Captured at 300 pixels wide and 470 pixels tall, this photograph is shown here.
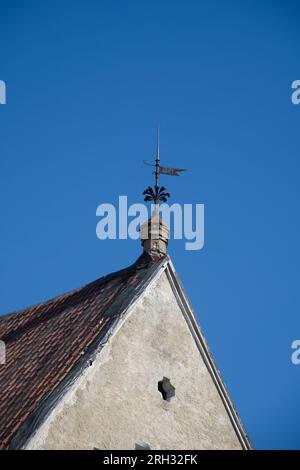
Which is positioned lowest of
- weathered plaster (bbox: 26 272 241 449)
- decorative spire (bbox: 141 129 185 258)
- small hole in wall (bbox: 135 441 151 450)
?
small hole in wall (bbox: 135 441 151 450)

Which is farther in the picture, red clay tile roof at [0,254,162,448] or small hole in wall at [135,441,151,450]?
small hole in wall at [135,441,151,450]

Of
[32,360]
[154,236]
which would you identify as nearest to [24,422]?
[32,360]

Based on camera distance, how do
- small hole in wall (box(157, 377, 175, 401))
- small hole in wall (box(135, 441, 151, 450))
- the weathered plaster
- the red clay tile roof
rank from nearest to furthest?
the weathered plaster, the red clay tile roof, small hole in wall (box(135, 441, 151, 450)), small hole in wall (box(157, 377, 175, 401))

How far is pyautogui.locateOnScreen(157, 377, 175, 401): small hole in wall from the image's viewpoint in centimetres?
1744

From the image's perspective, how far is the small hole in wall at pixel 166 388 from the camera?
57.2ft

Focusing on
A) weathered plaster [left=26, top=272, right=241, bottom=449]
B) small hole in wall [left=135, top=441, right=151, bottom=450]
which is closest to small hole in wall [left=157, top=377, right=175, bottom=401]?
weathered plaster [left=26, top=272, right=241, bottom=449]

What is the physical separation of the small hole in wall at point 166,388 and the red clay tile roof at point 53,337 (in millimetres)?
1345

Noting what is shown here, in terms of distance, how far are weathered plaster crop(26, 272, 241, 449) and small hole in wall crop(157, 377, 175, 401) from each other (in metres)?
0.10

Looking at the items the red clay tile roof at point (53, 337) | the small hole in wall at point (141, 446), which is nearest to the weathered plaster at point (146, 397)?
the small hole in wall at point (141, 446)

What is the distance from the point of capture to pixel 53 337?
18.1 m

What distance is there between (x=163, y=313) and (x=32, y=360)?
2.35 m

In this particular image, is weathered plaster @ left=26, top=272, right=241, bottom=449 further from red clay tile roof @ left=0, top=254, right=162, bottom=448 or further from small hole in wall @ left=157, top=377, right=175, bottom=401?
red clay tile roof @ left=0, top=254, right=162, bottom=448

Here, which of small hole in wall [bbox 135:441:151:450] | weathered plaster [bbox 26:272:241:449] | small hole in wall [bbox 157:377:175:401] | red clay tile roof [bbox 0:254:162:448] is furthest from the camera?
small hole in wall [bbox 157:377:175:401]
